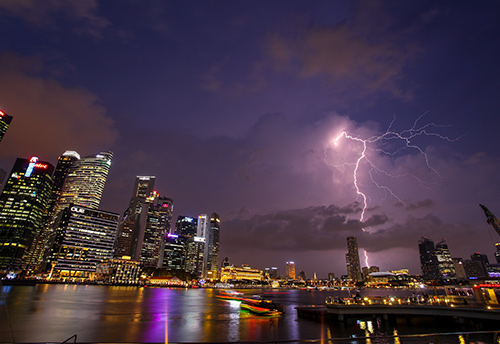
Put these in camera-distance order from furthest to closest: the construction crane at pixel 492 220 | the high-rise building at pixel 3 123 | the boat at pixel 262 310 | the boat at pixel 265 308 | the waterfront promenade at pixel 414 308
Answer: the high-rise building at pixel 3 123 → the boat at pixel 265 308 → the boat at pixel 262 310 → the construction crane at pixel 492 220 → the waterfront promenade at pixel 414 308

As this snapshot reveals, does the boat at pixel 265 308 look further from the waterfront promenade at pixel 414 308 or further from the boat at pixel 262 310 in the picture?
the waterfront promenade at pixel 414 308

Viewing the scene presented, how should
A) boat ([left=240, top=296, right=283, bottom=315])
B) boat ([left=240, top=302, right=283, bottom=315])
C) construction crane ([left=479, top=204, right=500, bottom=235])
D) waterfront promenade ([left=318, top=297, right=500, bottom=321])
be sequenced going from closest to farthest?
waterfront promenade ([left=318, top=297, right=500, bottom=321]) → construction crane ([left=479, top=204, right=500, bottom=235]) → boat ([left=240, top=302, right=283, bottom=315]) → boat ([left=240, top=296, right=283, bottom=315])

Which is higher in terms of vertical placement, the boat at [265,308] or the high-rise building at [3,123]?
the high-rise building at [3,123]

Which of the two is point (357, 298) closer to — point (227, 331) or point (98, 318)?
point (227, 331)

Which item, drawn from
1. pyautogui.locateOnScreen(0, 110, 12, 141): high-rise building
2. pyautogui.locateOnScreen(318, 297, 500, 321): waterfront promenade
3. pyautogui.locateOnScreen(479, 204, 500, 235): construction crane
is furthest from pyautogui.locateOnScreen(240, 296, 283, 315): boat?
pyautogui.locateOnScreen(0, 110, 12, 141): high-rise building

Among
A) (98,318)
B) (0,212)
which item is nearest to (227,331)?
(98,318)

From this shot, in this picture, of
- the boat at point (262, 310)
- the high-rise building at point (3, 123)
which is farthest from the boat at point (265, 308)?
the high-rise building at point (3, 123)

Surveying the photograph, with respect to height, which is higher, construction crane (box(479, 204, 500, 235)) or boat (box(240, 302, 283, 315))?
construction crane (box(479, 204, 500, 235))

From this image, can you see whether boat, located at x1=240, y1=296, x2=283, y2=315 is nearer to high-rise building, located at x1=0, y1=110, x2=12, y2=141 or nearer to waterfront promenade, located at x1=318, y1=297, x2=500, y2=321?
waterfront promenade, located at x1=318, y1=297, x2=500, y2=321

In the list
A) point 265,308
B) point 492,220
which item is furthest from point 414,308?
point 265,308

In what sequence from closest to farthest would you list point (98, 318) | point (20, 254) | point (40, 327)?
1. point (40, 327)
2. point (98, 318)
3. point (20, 254)

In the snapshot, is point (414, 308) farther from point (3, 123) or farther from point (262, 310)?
point (3, 123)
